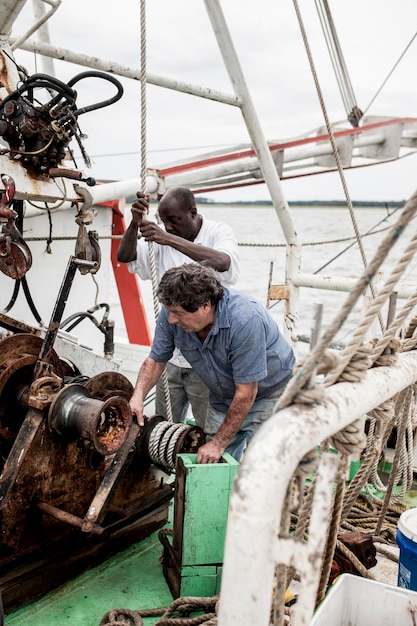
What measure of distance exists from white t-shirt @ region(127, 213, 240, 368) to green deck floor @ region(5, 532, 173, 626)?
42.7 inches

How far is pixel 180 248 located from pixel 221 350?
2.17 feet

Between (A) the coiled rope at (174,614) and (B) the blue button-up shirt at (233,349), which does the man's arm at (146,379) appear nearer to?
(B) the blue button-up shirt at (233,349)

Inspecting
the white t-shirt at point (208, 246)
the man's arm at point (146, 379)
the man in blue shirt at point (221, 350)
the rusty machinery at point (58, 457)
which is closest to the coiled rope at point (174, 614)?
the rusty machinery at point (58, 457)

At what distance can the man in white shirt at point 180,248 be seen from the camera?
10.2 feet

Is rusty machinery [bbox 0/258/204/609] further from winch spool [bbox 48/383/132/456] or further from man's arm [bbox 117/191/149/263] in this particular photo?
man's arm [bbox 117/191/149/263]

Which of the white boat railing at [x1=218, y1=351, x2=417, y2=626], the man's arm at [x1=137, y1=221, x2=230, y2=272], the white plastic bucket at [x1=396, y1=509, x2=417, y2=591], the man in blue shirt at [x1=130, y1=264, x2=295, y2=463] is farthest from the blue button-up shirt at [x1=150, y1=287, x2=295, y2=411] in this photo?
the white boat railing at [x1=218, y1=351, x2=417, y2=626]

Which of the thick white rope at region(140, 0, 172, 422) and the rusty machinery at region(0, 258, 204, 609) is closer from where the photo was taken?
the rusty machinery at region(0, 258, 204, 609)

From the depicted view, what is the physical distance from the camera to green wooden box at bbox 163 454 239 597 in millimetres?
2490

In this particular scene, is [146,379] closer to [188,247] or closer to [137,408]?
[137,408]

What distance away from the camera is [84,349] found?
10.5 feet

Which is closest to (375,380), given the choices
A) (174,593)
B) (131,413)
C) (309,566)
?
(309,566)

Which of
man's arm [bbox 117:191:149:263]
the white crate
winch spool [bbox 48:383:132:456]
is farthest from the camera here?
man's arm [bbox 117:191:149:263]

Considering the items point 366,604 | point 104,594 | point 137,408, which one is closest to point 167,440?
point 137,408

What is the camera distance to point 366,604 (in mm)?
1765
